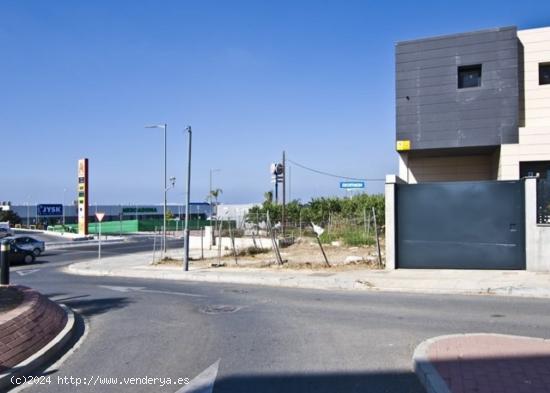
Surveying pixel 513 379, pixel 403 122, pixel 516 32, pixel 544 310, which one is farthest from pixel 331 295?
pixel 516 32

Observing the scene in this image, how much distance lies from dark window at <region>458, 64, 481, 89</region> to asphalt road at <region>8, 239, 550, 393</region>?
11.3m

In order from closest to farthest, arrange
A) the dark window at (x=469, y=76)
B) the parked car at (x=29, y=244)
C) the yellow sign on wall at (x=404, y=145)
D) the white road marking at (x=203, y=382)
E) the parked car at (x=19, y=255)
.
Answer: the white road marking at (x=203, y=382) → the dark window at (x=469, y=76) → the yellow sign on wall at (x=404, y=145) → the parked car at (x=19, y=255) → the parked car at (x=29, y=244)

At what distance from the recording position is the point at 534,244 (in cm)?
1573

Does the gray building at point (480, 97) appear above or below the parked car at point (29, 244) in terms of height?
above

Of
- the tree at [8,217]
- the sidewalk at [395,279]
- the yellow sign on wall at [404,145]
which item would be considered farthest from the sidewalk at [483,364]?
the tree at [8,217]

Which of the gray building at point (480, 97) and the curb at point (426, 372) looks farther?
the gray building at point (480, 97)

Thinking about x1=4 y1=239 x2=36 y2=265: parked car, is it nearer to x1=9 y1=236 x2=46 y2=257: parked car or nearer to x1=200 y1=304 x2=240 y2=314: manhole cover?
x1=9 y1=236 x2=46 y2=257: parked car

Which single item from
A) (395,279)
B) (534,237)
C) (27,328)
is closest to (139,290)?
(395,279)

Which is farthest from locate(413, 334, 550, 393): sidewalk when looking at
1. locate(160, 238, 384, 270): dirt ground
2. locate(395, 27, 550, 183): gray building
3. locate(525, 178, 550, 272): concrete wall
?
locate(395, 27, 550, 183): gray building

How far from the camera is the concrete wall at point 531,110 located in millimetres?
20297

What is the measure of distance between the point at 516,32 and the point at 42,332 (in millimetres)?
19002

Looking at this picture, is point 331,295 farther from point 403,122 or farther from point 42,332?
point 403,122

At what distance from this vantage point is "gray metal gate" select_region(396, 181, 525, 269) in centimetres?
1628

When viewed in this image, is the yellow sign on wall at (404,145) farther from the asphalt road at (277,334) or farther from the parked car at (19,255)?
the parked car at (19,255)
